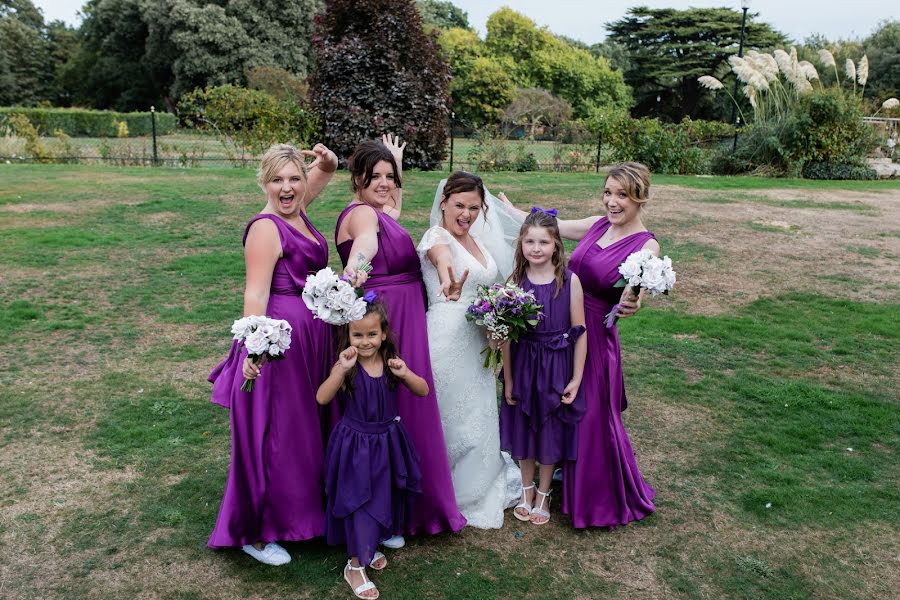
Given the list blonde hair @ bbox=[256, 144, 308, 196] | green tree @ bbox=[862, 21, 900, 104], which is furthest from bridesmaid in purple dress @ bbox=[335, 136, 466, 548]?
green tree @ bbox=[862, 21, 900, 104]

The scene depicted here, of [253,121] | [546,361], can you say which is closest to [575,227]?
[546,361]

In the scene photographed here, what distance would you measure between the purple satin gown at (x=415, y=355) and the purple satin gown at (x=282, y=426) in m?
0.36

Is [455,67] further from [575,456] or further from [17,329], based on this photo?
[575,456]

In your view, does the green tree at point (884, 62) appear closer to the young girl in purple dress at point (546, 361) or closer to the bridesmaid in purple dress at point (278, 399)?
the young girl in purple dress at point (546, 361)

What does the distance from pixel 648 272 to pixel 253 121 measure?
17.3 metres

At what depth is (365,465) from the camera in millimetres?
3676

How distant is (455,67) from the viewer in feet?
152

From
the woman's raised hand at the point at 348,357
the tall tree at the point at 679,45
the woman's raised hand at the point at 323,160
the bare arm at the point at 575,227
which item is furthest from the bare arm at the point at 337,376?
the tall tree at the point at 679,45

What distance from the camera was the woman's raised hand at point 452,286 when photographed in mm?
3939

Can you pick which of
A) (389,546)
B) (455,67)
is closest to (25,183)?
(389,546)

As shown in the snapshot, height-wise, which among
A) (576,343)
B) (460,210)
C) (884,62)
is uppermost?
(884,62)

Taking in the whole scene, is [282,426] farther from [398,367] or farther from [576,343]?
[576,343]

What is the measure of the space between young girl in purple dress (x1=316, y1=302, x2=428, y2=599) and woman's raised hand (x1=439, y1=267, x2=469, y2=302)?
16.5 inches

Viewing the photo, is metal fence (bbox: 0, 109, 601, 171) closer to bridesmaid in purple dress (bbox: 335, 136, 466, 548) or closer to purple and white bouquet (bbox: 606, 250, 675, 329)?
bridesmaid in purple dress (bbox: 335, 136, 466, 548)
